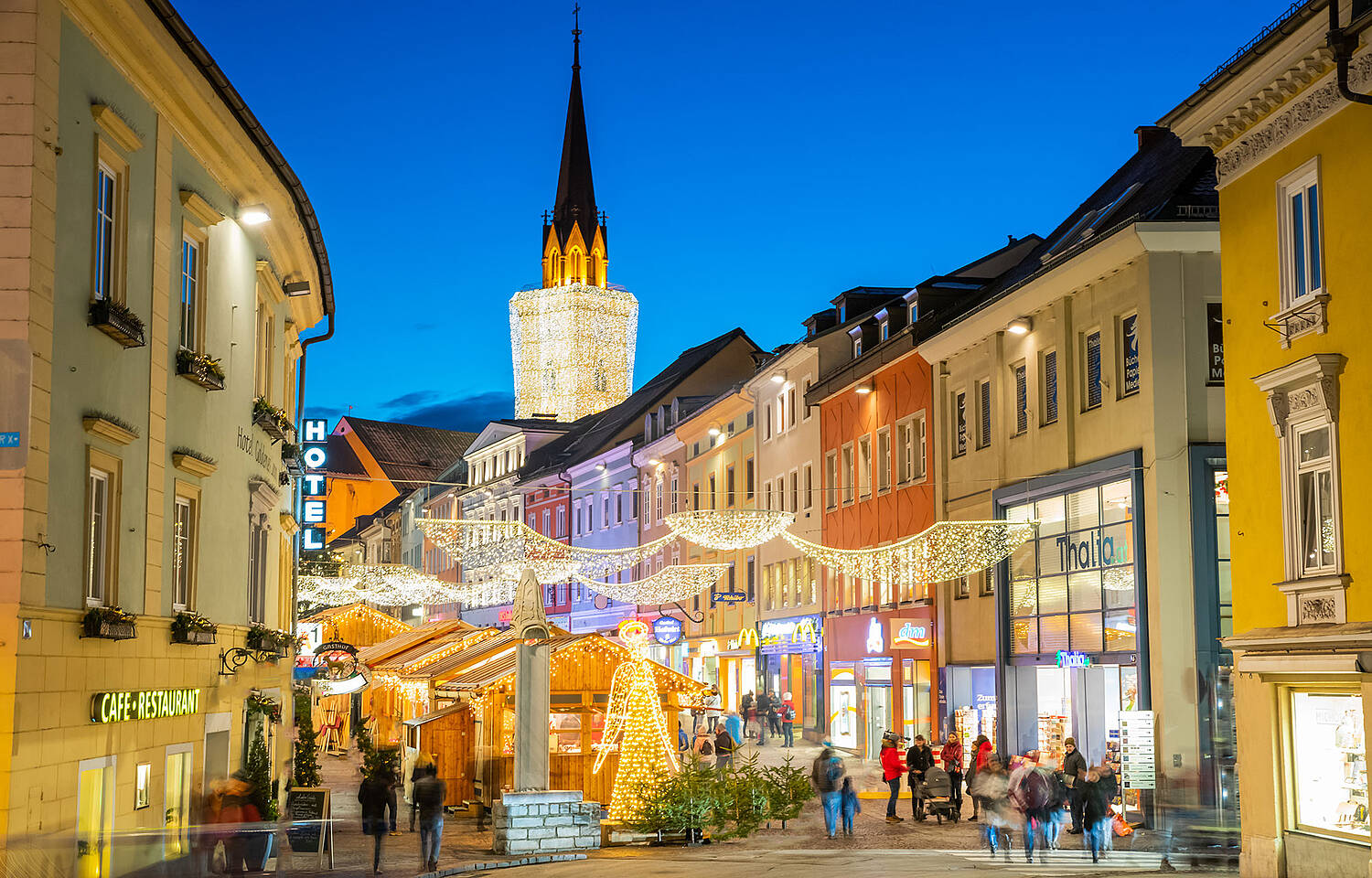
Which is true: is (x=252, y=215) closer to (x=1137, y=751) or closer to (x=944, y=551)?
(x=1137, y=751)

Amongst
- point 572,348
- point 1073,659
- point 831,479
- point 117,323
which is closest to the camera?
point 117,323

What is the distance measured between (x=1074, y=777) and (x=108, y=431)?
15637 mm

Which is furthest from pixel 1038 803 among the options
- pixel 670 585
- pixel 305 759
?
pixel 670 585

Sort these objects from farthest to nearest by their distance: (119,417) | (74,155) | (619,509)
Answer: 1. (619,509)
2. (119,417)
3. (74,155)

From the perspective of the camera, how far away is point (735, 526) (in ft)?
120

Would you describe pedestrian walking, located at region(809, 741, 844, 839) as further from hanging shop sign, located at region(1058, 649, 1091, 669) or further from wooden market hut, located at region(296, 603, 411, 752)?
wooden market hut, located at region(296, 603, 411, 752)

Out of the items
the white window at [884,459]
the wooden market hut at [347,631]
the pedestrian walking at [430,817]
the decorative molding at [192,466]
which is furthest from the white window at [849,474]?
the decorative molding at [192,466]

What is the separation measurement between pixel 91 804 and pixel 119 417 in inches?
146

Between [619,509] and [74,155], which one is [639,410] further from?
[74,155]

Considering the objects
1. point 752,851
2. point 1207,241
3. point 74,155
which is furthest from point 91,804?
point 1207,241

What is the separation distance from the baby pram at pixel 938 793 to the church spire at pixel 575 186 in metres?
97.5

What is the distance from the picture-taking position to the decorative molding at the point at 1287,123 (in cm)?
1736

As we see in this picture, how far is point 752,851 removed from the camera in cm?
2284

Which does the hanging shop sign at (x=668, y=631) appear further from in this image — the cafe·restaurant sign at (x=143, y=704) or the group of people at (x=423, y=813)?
the cafe·restaurant sign at (x=143, y=704)
